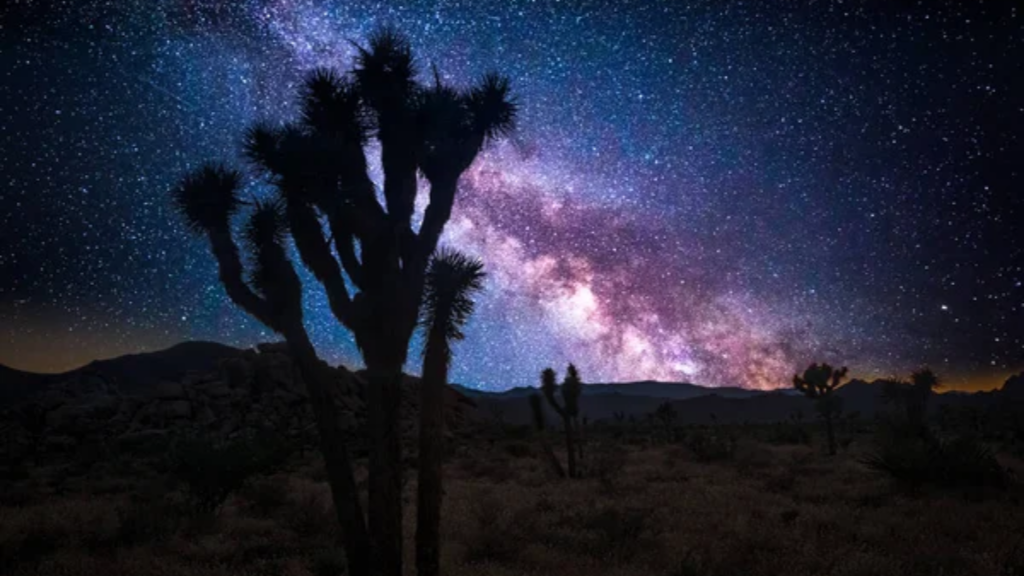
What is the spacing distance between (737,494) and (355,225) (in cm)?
1171

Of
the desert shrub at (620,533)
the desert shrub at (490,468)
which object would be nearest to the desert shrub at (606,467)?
the desert shrub at (490,468)

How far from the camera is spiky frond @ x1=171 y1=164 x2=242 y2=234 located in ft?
29.5

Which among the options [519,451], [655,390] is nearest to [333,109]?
[519,451]

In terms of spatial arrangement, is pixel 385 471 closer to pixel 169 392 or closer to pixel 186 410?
pixel 186 410

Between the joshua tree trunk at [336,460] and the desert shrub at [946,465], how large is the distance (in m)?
12.6

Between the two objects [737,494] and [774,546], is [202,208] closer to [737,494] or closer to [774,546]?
[774,546]

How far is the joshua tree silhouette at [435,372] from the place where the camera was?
7.32 metres

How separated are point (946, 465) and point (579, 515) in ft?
28.1

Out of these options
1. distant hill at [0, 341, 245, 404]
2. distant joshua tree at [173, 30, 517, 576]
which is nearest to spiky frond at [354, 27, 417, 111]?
distant joshua tree at [173, 30, 517, 576]

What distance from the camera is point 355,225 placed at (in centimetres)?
791

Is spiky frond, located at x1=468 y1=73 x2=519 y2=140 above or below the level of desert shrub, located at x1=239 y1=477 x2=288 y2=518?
above

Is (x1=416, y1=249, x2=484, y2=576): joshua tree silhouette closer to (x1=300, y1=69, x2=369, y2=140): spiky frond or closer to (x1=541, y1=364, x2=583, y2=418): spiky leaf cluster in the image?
(x1=300, y1=69, x2=369, y2=140): spiky frond

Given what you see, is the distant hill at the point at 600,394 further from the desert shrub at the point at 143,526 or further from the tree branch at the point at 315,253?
the tree branch at the point at 315,253

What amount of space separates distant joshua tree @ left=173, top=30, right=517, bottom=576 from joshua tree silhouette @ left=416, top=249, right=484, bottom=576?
174mm
